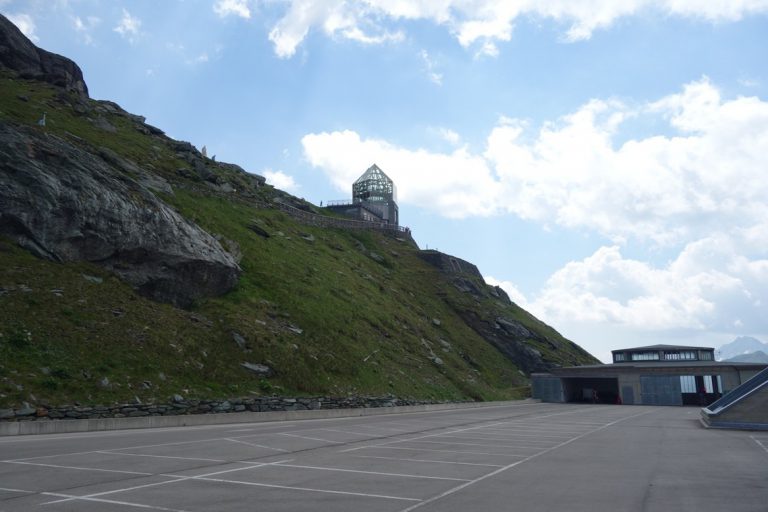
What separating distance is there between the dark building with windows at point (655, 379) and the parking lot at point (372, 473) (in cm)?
4704

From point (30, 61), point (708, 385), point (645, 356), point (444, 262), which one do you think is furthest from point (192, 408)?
point (30, 61)

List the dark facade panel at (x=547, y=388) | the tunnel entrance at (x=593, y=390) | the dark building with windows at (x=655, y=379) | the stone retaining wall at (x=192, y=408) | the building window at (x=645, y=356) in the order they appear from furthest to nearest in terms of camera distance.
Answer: the building window at (x=645, y=356) → the tunnel entrance at (x=593, y=390) → the dark facade panel at (x=547, y=388) → the dark building with windows at (x=655, y=379) → the stone retaining wall at (x=192, y=408)

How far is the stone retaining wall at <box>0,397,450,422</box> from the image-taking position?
20.2 meters

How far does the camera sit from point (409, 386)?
1676 inches

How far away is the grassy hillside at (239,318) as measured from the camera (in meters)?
24.8

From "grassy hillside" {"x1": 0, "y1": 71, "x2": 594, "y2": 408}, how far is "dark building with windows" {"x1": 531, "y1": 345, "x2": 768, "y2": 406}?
16.6ft

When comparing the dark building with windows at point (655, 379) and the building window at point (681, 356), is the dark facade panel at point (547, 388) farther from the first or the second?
the building window at point (681, 356)

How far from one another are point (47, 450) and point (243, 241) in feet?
115

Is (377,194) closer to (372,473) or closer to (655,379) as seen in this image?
(655,379)

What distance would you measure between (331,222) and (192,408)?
56071mm

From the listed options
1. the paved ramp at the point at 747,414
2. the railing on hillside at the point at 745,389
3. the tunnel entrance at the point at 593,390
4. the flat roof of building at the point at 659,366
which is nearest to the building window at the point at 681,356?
the flat roof of building at the point at 659,366

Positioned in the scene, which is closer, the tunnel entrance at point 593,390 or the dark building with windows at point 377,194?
the tunnel entrance at point 593,390

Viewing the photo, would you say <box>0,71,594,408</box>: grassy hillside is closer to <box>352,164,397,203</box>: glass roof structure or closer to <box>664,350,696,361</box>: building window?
<box>664,350,696,361</box>: building window

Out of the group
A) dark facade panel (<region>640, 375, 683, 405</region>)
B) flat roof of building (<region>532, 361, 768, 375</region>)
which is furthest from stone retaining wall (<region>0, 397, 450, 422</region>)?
dark facade panel (<region>640, 375, 683, 405</region>)
